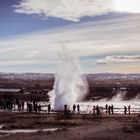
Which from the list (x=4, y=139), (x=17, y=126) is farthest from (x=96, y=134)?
(x=17, y=126)

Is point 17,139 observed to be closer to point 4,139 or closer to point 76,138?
point 4,139

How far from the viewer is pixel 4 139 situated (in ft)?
93.4

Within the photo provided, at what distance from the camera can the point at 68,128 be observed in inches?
1345

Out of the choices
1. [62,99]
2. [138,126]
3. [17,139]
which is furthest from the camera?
[62,99]

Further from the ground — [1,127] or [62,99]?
[62,99]

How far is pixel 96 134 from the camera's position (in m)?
29.8

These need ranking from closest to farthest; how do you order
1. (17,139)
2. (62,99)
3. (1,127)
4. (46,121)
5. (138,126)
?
(17,139), (138,126), (1,127), (46,121), (62,99)

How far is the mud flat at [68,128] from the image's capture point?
94.7 feet

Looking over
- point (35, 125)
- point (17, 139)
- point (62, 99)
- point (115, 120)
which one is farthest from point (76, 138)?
point (62, 99)

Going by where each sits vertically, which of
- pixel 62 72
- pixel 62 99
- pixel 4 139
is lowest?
pixel 4 139

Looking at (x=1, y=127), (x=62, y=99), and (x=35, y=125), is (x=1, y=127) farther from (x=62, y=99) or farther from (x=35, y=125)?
(x=62, y=99)

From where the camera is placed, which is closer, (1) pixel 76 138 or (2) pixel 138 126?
(1) pixel 76 138

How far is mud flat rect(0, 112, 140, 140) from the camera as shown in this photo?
28859mm

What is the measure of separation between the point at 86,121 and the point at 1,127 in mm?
8591
